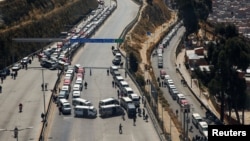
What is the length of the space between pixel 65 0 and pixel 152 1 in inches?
820

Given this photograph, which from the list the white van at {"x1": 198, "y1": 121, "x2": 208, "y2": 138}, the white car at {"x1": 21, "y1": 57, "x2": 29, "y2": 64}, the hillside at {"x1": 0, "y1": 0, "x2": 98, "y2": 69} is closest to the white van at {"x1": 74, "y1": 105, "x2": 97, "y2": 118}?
the white van at {"x1": 198, "y1": 121, "x2": 208, "y2": 138}

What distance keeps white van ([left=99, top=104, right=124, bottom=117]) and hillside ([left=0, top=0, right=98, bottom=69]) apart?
1466cm

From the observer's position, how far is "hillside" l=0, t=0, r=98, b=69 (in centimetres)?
4988

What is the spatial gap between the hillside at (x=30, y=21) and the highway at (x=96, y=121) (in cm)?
501

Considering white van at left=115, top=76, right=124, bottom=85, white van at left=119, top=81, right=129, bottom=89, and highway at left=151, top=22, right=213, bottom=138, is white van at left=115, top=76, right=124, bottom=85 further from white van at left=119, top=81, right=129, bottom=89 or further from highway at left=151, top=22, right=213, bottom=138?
highway at left=151, top=22, right=213, bottom=138

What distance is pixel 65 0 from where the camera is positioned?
74062mm

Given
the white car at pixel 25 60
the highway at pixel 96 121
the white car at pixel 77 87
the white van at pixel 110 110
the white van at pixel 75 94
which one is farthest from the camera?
the white car at pixel 25 60

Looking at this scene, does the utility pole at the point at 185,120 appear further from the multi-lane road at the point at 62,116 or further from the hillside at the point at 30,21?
the hillside at the point at 30,21

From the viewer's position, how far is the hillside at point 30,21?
49881 millimetres

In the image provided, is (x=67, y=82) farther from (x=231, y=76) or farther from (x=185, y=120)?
(x=231, y=76)

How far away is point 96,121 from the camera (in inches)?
1350

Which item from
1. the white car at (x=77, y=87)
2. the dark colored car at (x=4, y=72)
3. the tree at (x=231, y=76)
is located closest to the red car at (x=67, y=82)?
the white car at (x=77, y=87)

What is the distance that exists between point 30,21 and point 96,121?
85.5 ft

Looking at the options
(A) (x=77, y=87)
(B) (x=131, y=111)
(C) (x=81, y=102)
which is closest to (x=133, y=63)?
(A) (x=77, y=87)
